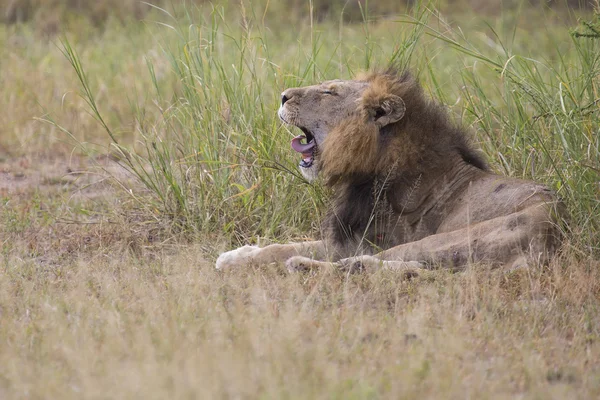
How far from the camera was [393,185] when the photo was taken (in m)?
5.18

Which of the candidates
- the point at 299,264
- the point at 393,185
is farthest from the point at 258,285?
the point at 393,185

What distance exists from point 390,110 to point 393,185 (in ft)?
1.36

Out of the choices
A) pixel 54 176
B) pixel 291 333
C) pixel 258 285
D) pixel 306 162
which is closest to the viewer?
pixel 291 333

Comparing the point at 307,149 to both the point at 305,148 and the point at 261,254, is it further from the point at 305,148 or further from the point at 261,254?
the point at 261,254

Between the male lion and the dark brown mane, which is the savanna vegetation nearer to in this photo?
the male lion

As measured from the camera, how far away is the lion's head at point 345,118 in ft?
16.8

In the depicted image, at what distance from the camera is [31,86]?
9.93 meters

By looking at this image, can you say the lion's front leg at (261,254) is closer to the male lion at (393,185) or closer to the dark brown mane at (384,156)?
the male lion at (393,185)

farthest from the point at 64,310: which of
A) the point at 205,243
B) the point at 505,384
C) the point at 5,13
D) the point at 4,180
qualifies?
the point at 5,13

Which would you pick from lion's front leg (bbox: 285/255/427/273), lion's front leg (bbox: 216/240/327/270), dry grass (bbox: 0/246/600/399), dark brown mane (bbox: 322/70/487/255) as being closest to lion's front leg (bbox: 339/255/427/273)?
lion's front leg (bbox: 285/255/427/273)

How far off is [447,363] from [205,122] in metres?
3.18

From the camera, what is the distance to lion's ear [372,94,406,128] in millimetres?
5074

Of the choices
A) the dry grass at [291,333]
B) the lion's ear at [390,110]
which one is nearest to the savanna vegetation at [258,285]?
the dry grass at [291,333]

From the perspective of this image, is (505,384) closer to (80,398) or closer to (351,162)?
(80,398)
